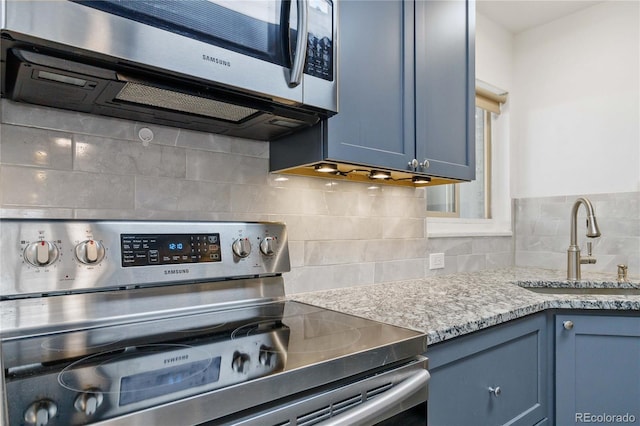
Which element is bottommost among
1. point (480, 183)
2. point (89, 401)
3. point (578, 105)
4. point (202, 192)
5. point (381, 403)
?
point (381, 403)

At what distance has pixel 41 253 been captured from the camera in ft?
3.16

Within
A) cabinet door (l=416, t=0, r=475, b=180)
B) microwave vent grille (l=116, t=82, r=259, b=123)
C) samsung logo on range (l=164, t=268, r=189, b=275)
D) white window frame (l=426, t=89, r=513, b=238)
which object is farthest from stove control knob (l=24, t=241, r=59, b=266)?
white window frame (l=426, t=89, r=513, b=238)

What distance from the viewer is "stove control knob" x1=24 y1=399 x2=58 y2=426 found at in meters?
0.54

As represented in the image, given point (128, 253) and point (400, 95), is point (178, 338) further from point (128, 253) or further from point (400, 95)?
point (400, 95)

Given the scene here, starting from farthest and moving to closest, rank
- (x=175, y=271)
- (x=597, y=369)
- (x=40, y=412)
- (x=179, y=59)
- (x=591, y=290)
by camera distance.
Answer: (x=591, y=290), (x=597, y=369), (x=175, y=271), (x=179, y=59), (x=40, y=412)

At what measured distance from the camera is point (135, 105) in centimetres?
107

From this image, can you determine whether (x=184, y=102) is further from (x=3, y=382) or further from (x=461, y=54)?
(x=461, y=54)

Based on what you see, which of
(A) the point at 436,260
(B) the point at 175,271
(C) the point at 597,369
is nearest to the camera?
(B) the point at 175,271

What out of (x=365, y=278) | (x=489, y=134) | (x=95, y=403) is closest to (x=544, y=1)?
(x=489, y=134)

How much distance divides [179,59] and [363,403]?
0.84 metres

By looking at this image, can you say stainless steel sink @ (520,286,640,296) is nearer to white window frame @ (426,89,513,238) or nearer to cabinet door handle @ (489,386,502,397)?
white window frame @ (426,89,513,238)

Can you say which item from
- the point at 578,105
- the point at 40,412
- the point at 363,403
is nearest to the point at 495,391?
the point at 363,403

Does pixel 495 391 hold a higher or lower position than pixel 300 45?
lower

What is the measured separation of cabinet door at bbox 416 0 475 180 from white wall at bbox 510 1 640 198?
1091 millimetres
